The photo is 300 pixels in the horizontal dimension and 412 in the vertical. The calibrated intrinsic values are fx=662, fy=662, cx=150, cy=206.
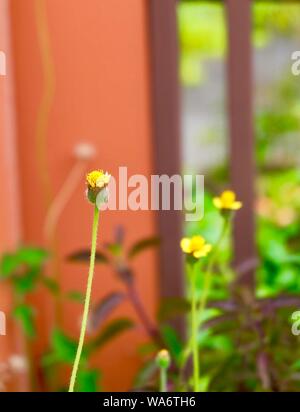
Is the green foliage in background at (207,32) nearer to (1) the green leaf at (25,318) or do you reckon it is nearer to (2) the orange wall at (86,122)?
(2) the orange wall at (86,122)

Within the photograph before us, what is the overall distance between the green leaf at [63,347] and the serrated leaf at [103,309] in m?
0.07

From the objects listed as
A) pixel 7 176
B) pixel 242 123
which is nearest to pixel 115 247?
pixel 7 176

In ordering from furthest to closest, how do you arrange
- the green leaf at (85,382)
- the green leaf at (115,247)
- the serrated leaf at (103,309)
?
the green leaf at (115,247), the serrated leaf at (103,309), the green leaf at (85,382)

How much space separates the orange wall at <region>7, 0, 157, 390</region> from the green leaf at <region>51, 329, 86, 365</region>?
95mm

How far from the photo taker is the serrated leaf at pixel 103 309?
1141mm

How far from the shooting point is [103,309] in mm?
1156

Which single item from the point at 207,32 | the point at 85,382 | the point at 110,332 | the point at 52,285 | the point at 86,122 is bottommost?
the point at 85,382

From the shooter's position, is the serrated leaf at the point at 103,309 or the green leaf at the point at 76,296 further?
the green leaf at the point at 76,296

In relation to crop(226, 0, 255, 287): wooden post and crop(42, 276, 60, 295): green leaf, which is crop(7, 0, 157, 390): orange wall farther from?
crop(226, 0, 255, 287): wooden post

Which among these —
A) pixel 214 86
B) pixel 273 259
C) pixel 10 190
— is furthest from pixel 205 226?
pixel 214 86

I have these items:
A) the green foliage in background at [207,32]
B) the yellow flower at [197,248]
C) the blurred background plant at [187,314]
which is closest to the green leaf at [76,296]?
the blurred background plant at [187,314]

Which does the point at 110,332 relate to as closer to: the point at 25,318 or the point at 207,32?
the point at 25,318

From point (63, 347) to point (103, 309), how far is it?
109 millimetres
